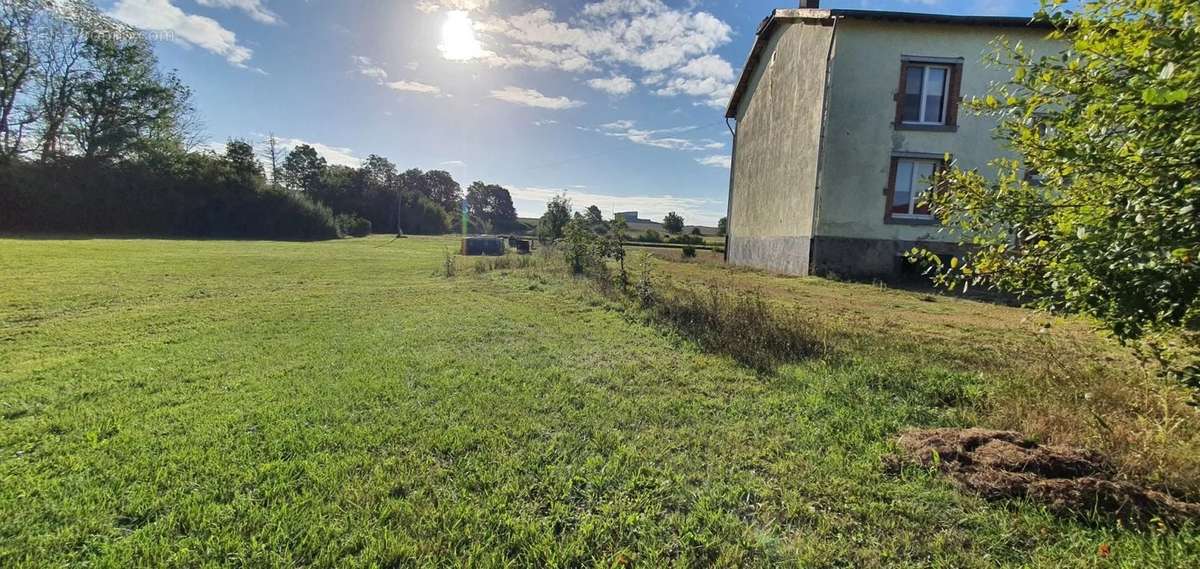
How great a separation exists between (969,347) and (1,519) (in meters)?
8.29

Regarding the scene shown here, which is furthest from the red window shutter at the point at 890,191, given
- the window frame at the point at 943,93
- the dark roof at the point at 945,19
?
the dark roof at the point at 945,19

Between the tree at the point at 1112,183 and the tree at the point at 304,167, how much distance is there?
8249cm

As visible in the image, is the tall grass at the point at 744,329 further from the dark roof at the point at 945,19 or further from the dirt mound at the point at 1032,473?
the dark roof at the point at 945,19

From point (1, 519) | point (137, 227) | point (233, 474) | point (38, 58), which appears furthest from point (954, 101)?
point (38, 58)

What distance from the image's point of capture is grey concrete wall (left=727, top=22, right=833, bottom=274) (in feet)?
49.1

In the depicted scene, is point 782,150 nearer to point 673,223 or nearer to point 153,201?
point 673,223

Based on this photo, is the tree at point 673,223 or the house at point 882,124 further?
the tree at point 673,223

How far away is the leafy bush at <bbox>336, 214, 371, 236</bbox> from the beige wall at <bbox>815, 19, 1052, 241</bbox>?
54303 millimetres

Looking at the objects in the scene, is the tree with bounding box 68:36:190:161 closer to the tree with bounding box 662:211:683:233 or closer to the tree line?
the tree line

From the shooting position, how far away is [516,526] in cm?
242

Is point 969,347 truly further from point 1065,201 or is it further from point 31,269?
point 31,269

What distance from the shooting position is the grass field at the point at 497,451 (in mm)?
2254

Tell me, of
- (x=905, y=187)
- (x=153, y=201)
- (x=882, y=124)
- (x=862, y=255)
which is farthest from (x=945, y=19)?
(x=153, y=201)

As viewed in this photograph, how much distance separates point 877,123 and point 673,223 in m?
39.7
